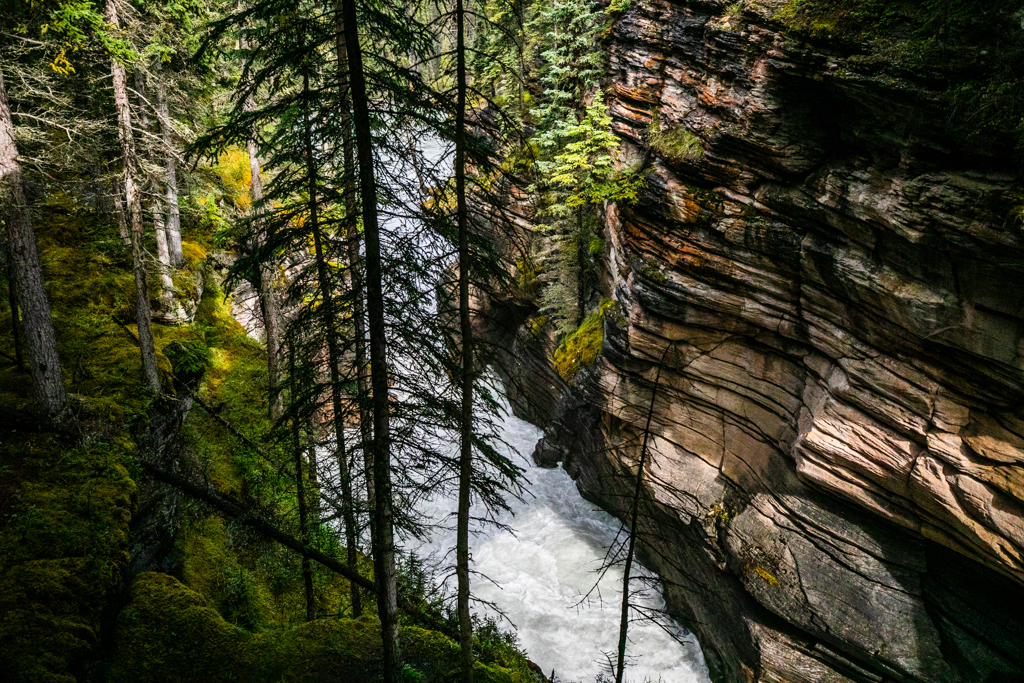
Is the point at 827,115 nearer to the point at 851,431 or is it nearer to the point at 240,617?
the point at 851,431

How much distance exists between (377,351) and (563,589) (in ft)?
42.1

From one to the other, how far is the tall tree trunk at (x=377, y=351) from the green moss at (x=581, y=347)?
10964 mm

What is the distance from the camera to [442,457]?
691 cm

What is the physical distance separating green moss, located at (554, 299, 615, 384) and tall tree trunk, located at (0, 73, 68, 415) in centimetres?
1357

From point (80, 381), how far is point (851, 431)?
17108mm

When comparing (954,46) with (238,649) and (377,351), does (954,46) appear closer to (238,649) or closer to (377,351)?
(377,351)

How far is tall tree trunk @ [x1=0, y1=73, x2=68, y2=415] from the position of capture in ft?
27.7

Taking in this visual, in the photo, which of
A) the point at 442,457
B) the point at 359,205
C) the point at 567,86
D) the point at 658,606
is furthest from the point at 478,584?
the point at 567,86

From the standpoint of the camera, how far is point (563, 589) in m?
15.9

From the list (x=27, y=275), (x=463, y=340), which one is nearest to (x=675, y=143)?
(x=463, y=340)

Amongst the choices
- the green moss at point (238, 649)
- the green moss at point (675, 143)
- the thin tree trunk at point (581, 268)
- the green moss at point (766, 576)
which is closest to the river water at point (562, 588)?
the green moss at point (238, 649)

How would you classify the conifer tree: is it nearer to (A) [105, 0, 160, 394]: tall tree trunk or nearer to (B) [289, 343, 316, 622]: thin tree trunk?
(B) [289, 343, 316, 622]: thin tree trunk

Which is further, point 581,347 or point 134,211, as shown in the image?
point 581,347

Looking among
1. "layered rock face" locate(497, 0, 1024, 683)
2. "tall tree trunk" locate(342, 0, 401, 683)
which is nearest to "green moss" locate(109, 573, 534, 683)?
"tall tree trunk" locate(342, 0, 401, 683)
